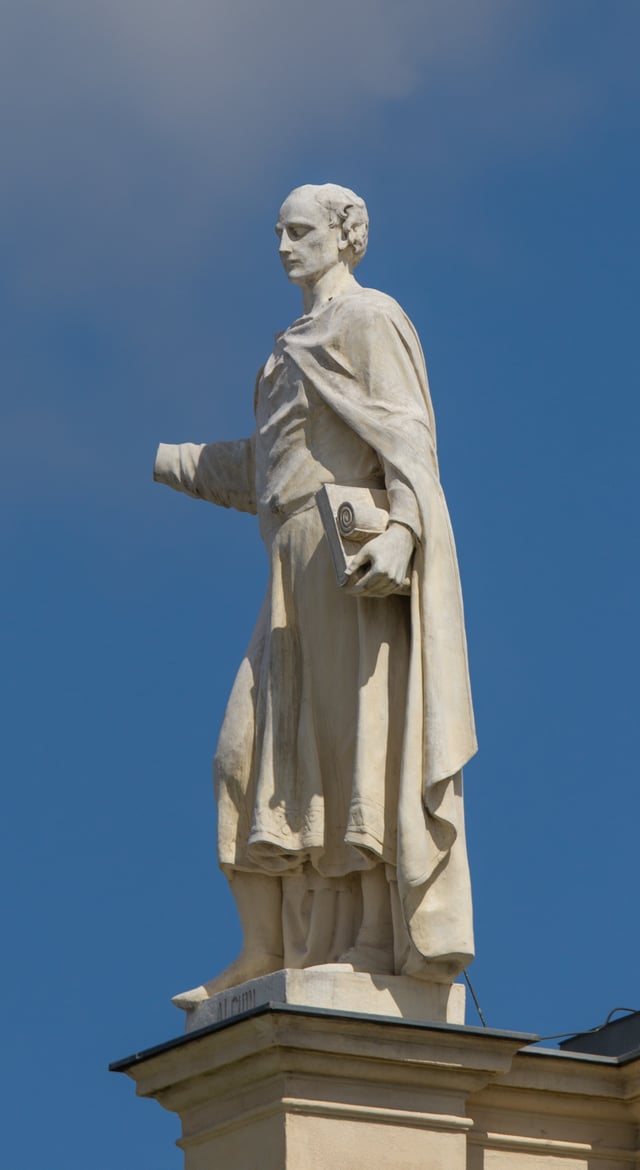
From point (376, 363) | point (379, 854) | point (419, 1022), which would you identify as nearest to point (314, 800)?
point (379, 854)

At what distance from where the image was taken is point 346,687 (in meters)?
14.2

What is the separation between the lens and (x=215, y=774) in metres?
14.5

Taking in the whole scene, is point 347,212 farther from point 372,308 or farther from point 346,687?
point 346,687

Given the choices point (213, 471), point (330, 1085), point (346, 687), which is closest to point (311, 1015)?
point (330, 1085)

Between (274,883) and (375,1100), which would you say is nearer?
(375,1100)

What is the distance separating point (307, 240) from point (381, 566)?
2157 millimetres

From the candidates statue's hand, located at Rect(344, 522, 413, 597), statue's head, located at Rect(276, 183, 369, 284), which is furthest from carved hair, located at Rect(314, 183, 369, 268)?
statue's hand, located at Rect(344, 522, 413, 597)

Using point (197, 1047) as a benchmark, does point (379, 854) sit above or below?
above

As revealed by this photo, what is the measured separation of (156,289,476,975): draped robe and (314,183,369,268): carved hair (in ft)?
1.11

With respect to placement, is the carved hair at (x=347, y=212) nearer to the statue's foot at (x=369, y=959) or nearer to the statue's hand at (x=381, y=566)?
the statue's hand at (x=381, y=566)

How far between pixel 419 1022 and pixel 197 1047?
1.12 meters

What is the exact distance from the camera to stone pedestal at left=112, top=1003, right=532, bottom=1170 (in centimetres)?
1299

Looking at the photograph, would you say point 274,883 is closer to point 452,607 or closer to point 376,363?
point 452,607

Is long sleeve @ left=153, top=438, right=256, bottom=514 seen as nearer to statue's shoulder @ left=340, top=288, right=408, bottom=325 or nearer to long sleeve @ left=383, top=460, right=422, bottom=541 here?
statue's shoulder @ left=340, top=288, right=408, bottom=325
